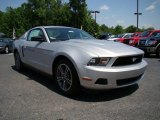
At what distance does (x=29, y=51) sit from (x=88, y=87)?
261cm

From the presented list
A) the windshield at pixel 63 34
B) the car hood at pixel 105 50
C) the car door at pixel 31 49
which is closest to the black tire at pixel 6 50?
the car door at pixel 31 49

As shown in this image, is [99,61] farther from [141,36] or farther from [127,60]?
[141,36]

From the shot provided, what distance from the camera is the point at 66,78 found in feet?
14.9

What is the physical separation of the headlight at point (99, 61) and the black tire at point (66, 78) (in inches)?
16.2

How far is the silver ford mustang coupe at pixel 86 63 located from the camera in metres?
3.97

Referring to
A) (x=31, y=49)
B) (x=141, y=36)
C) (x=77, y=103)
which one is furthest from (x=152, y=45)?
(x=77, y=103)

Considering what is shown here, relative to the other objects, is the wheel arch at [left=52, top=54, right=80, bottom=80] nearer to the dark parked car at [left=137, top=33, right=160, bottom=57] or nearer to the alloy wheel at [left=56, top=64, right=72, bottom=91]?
the alloy wheel at [left=56, top=64, right=72, bottom=91]

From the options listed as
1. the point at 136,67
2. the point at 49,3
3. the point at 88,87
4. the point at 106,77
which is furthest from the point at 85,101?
the point at 49,3

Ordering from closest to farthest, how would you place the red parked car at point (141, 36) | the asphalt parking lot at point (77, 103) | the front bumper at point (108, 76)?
the asphalt parking lot at point (77, 103) → the front bumper at point (108, 76) → the red parked car at point (141, 36)

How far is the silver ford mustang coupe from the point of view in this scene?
3973 millimetres

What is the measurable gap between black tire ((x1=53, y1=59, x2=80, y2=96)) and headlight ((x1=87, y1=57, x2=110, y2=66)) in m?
0.41

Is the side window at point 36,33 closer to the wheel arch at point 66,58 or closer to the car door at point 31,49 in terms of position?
the car door at point 31,49

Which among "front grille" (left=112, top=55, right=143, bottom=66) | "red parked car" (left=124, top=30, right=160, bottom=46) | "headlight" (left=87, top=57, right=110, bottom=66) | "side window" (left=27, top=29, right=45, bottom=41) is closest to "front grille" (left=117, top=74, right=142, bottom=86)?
"front grille" (left=112, top=55, right=143, bottom=66)

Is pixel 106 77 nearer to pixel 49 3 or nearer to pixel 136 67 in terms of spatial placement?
pixel 136 67
